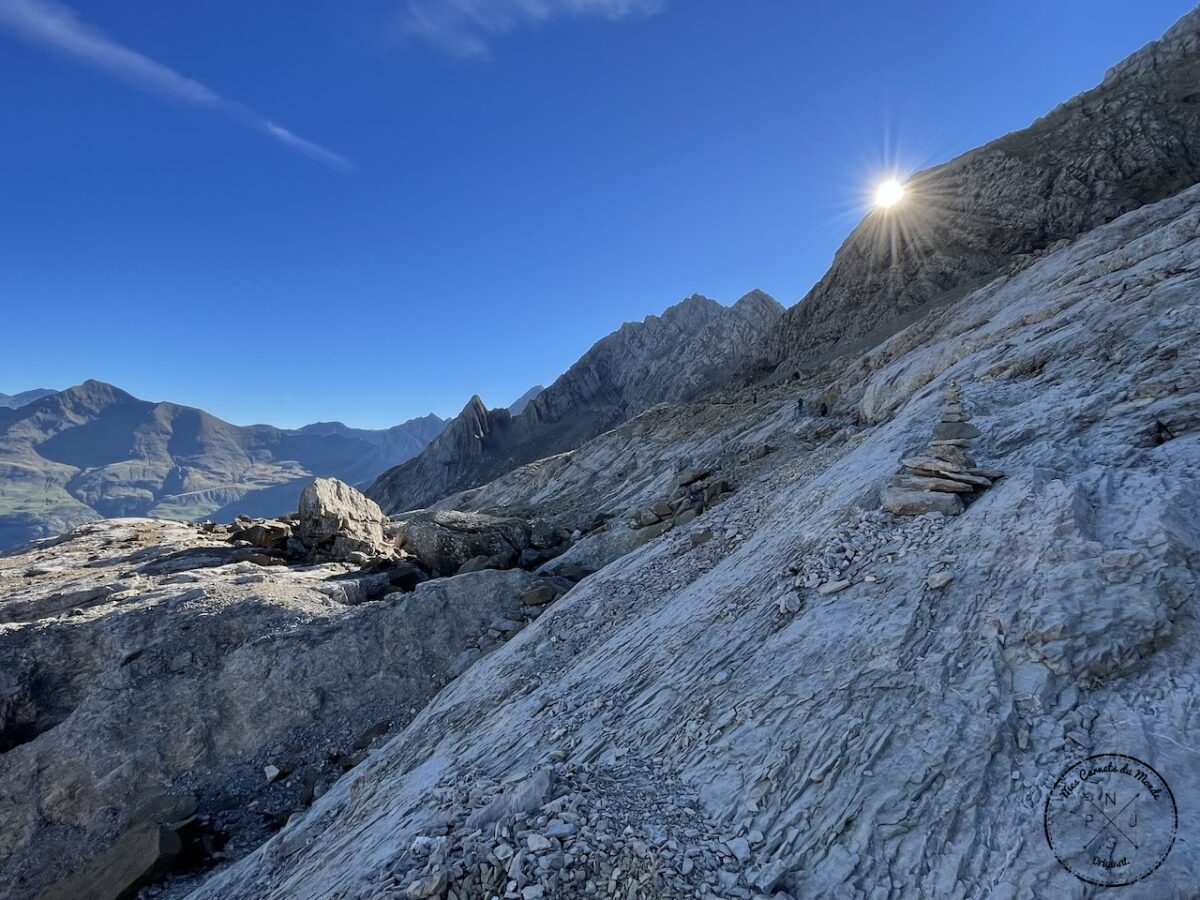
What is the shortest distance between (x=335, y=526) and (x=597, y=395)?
130392mm

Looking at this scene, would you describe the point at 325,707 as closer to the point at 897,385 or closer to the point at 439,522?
the point at 439,522

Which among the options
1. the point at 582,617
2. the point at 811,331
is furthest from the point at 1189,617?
the point at 811,331

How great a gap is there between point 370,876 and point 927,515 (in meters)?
11.1

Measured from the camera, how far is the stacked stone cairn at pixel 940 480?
10.8 metres

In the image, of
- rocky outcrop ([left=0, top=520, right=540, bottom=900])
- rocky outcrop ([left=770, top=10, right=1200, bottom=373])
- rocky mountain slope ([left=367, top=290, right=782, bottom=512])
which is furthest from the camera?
rocky mountain slope ([left=367, top=290, right=782, bottom=512])

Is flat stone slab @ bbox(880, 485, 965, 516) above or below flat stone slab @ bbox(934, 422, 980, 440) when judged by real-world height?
below

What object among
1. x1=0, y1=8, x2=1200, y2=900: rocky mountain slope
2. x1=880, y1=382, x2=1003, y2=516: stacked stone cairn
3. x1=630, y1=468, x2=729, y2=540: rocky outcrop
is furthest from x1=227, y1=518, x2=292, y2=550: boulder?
x1=880, y1=382, x2=1003, y2=516: stacked stone cairn

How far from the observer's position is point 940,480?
1127 cm

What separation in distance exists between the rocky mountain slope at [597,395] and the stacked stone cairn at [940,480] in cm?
10264

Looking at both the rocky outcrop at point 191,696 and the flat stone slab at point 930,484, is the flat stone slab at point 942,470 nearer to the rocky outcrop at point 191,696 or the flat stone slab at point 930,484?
the flat stone slab at point 930,484

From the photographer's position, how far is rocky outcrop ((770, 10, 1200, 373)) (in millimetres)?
51594

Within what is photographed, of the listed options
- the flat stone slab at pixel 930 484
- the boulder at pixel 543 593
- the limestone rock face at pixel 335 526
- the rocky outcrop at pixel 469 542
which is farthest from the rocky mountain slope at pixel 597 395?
the flat stone slab at pixel 930 484

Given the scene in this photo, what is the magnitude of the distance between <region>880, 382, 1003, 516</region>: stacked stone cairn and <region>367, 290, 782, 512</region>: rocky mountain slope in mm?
102636

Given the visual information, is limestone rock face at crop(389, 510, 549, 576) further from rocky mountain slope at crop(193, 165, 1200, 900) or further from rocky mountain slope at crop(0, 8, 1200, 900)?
rocky mountain slope at crop(193, 165, 1200, 900)
